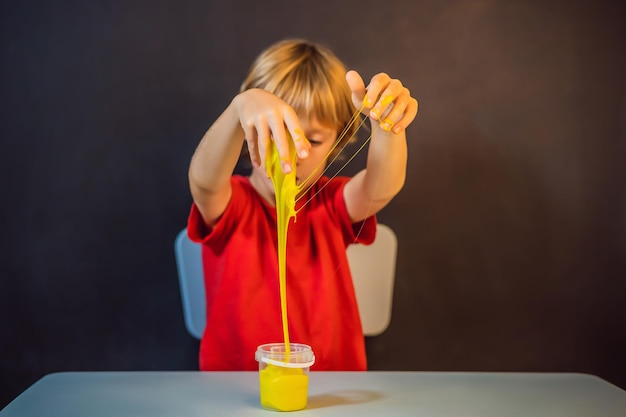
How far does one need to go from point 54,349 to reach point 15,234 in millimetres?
318

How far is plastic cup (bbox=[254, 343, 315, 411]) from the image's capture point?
0.86 meters

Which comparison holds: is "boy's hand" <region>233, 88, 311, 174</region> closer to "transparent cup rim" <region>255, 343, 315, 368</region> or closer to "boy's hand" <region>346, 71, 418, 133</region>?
"boy's hand" <region>346, 71, 418, 133</region>

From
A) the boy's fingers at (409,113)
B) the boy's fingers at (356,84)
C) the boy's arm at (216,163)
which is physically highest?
the boy's fingers at (356,84)

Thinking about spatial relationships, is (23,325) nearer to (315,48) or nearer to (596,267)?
(315,48)

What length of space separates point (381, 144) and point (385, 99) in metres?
0.22

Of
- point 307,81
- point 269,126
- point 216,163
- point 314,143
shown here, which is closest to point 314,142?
point 314,143

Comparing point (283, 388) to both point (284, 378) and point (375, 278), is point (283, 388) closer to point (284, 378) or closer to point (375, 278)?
point (284, 378)

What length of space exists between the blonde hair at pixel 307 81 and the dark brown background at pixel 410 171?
30 centimetres

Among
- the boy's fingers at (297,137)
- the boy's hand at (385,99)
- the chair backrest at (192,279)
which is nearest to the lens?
the boy's fingers at (297,137)

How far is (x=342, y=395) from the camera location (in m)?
0.95

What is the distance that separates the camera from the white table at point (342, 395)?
0.87 metres

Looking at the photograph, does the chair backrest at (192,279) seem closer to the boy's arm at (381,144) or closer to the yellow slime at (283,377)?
the boy's arm at (381,144)

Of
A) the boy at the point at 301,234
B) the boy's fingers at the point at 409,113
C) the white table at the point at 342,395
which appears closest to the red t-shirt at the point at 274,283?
the boy at the point at 301,234

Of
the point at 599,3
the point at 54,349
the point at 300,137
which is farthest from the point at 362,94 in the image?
the point at 54,349
